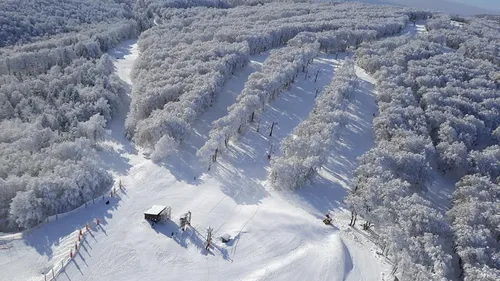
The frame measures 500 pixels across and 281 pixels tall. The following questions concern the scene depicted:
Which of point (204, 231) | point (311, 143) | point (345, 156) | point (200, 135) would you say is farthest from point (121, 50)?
point (204, 231)

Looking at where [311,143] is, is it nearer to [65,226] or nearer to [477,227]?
[477,227]

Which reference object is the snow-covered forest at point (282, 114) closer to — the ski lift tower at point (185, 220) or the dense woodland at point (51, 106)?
the dense woodland at point (51, 106)

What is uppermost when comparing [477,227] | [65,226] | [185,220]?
[477,227]

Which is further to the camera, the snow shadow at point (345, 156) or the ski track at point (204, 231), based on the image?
the snow shadow at point (345, 156)

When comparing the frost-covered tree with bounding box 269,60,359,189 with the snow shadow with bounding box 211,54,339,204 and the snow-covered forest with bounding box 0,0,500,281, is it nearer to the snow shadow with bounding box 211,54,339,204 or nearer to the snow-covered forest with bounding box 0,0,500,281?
the snow-covered forest with bounding box 0,0,500,281

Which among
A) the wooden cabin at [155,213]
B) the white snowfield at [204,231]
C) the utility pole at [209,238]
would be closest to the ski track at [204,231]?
the white snowfield at [204,231]

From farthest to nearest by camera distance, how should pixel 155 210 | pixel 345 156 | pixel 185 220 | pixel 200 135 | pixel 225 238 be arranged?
pixel 200 135 < pixel 345 156 < pixel 155 210 < pixel 185 220 < pixel 225 238
